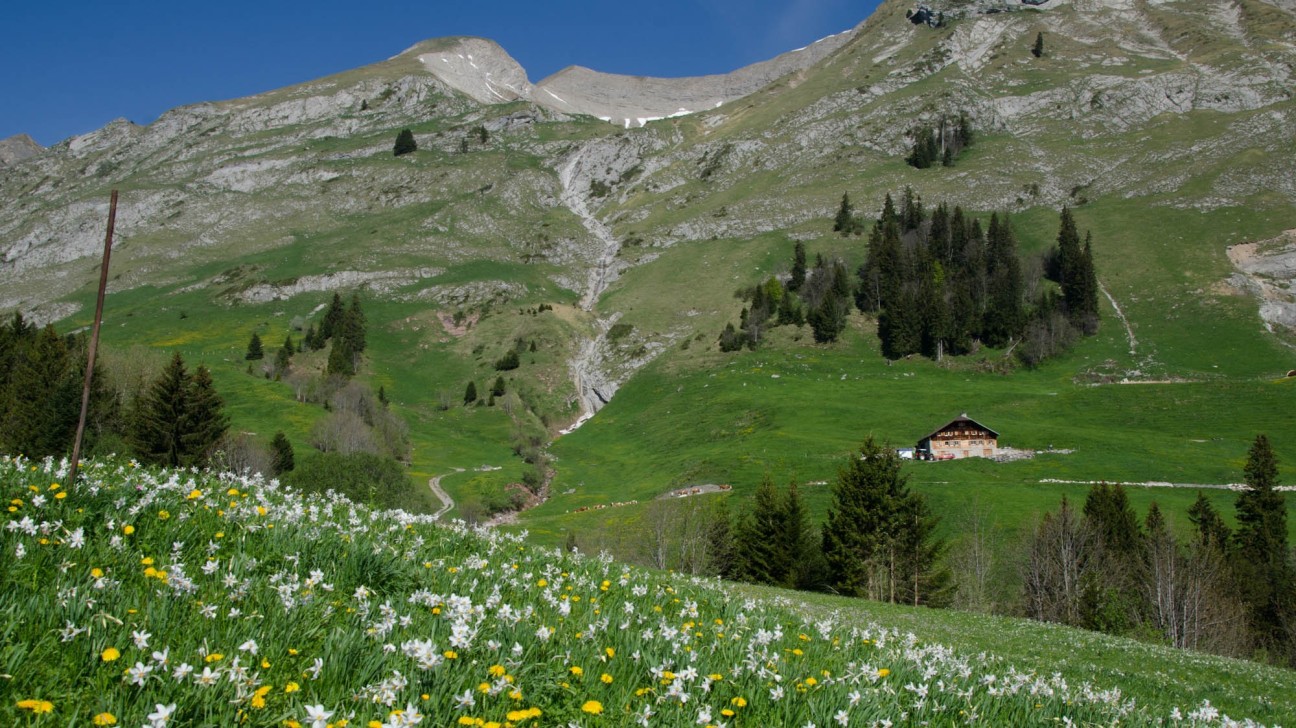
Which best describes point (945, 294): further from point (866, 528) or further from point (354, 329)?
point (354, 329)

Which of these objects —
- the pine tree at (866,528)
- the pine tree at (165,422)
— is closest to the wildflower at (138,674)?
the pine tree at (866,528)

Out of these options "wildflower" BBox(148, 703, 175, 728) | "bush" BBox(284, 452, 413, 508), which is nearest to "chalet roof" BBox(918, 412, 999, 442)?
"bush" BBox(284, 452, 413, 508)

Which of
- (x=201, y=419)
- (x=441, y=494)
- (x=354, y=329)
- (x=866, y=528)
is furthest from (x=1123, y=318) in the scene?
(x=354, y=329)

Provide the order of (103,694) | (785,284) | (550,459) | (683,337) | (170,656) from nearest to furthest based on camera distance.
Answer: (103,694) < (170,656) < (550,459) < (683,337) < (785,284)

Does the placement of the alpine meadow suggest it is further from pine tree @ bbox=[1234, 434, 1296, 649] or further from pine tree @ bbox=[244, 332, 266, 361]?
pine tree @ bbox=[244, 332, 266, 361]

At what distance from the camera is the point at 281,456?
80.2 metres

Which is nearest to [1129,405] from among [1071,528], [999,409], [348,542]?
[999,409]

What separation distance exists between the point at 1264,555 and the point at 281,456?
336ft

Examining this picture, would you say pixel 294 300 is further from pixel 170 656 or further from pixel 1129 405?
pixel 170 656

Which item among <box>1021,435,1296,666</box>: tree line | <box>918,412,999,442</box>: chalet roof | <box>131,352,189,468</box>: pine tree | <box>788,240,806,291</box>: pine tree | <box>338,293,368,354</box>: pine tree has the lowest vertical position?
<box>1021,435,1296,666</box>: tree line

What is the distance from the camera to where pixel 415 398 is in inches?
5733

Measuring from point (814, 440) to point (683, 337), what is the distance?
69.9 metres

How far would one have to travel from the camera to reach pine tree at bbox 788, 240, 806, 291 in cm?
17325

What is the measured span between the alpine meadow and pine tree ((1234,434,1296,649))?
38cm
